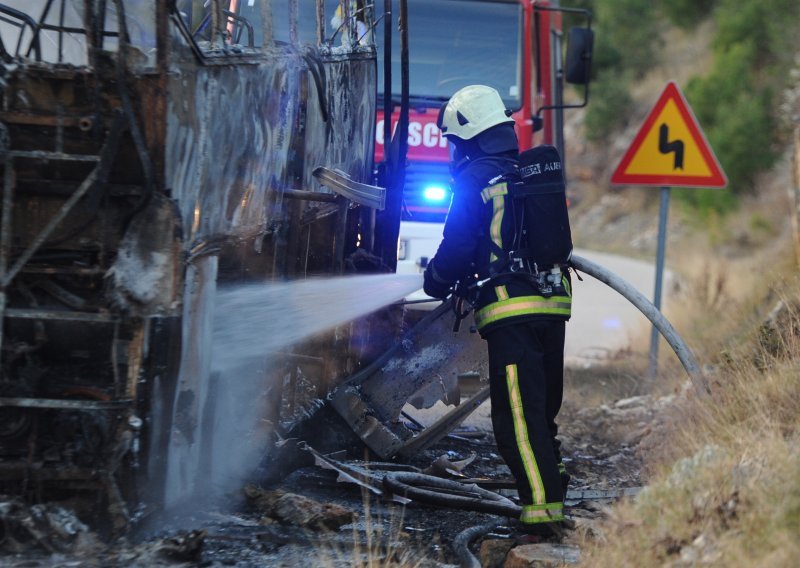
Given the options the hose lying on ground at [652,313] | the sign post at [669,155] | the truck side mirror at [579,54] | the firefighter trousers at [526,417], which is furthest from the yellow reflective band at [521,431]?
the sign post at [669,155]

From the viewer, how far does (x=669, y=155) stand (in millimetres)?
8508

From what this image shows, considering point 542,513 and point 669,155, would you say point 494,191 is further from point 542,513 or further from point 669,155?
point 669,155

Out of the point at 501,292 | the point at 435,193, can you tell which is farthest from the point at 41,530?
the point at 435,193

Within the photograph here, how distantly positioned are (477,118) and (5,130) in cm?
186

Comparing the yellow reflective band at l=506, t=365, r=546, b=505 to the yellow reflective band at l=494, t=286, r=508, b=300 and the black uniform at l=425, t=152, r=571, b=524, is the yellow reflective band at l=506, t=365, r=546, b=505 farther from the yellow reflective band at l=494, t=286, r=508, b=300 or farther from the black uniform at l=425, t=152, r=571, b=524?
the yellow reflective band at l=494, t=286, r=508, b=300

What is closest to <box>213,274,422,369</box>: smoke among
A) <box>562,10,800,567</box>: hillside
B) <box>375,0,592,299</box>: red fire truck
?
<box>562,10,800,567</box>: hillside

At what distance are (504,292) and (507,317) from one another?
10 centimetres

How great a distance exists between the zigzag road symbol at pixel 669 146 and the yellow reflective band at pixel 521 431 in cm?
423

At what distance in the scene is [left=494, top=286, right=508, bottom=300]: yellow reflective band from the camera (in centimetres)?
475

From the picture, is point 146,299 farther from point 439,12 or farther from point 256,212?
point 439,12

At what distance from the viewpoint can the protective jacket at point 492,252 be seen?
15.6 feet

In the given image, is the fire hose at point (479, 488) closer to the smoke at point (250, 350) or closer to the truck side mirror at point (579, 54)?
the smoke at point (250, 350)

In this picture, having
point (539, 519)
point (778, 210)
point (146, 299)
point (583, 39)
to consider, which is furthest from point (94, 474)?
point (778, 210)

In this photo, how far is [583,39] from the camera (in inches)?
314
